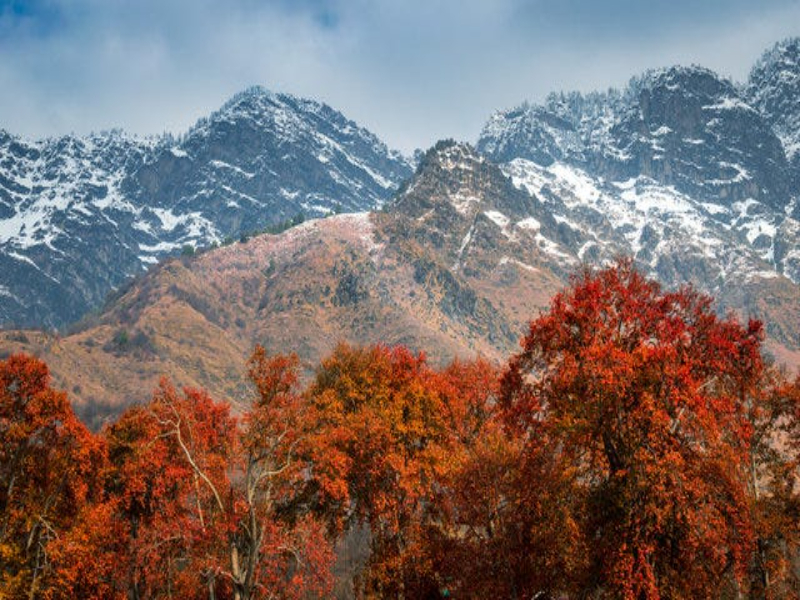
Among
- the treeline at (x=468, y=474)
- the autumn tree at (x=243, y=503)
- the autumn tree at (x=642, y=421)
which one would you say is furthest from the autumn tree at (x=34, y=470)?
the autumn tree at (x=642, y=421)

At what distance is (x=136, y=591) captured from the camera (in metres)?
41.4

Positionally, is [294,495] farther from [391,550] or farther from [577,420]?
[577,420]

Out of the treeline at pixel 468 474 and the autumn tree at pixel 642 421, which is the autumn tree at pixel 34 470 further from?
the autumn tree at pixel 642 421

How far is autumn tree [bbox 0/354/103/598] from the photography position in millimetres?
36125

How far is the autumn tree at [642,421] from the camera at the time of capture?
24.2 meters

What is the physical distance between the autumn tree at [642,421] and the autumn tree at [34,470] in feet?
81.7

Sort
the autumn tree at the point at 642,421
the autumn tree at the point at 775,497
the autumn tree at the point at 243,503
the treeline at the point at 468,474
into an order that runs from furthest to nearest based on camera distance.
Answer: the autumn tree at the point at 775,497 < the autumn tree at the point at 243,503 < the treeline at the point at 468,474 < the autumn tree at the point at 642,421

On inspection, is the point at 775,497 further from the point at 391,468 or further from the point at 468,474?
the point at 391,468

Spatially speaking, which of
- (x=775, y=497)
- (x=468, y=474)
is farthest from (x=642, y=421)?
(x=775, y=497)

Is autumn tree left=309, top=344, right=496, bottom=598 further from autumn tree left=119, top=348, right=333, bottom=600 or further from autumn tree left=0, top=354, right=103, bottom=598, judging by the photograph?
autumn tree left=0, top=354, right=103, bottom=598

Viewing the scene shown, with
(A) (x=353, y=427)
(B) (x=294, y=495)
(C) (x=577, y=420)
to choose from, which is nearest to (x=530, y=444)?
(C) (x=577, y=420)

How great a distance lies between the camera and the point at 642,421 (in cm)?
2492

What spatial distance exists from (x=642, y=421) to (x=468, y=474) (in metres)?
11.6

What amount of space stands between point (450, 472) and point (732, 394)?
15.5 metres
